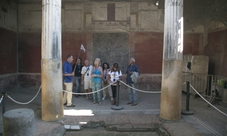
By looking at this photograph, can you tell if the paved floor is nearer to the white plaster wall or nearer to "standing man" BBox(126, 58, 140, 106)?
"standing man" BBox(126, 58, 140, 106)

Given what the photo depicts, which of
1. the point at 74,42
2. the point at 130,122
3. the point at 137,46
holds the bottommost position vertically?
the point at 130,122

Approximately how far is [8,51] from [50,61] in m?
5.50

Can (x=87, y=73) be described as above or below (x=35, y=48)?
below

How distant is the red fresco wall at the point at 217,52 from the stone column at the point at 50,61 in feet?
23.0

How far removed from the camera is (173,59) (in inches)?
231

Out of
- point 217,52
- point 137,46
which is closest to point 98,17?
point 137,46

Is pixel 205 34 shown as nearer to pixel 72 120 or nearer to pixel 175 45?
pixel 175 45

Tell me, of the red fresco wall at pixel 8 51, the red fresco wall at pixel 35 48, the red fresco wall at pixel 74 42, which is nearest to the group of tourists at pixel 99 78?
the red fresco wall at pixel 74 42

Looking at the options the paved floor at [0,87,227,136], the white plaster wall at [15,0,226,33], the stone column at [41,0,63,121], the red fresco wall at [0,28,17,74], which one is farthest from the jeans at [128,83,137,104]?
the red fresco wall at [0,28,17,74]

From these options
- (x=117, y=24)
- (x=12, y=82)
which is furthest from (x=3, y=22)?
(x=117, y=24)

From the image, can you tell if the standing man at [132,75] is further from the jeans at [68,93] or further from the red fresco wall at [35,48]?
the red fresco wall at [35,48]

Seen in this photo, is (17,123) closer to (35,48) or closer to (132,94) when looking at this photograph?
(132,94)

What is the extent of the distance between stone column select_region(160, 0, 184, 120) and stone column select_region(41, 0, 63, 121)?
3252 millimetres

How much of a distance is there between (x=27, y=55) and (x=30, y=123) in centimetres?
782
